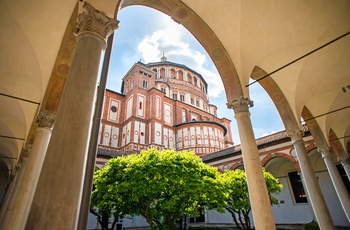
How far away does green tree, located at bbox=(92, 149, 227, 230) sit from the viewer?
649cm

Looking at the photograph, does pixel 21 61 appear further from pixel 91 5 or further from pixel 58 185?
pixel 58 185

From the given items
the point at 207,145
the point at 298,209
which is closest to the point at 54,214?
the point at 298,209

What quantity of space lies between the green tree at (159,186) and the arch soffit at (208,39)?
3115mm

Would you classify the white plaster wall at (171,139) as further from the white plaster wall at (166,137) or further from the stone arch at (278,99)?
the stone arch at (278,99)

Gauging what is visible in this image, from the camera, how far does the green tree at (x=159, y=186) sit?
6.49m

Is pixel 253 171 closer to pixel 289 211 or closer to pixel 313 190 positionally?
pixel 313 190

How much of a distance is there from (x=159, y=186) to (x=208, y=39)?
5009 mm

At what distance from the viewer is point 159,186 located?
20.7 ft

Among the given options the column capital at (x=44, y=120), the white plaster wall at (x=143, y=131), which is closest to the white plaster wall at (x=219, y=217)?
the white plaster wall at (x=143, y=131)

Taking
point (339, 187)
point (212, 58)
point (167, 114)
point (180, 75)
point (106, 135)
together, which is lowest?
point (339, 187)

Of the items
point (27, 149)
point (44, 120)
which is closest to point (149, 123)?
point (27, 149)

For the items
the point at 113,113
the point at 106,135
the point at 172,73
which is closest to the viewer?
the point at 106,135

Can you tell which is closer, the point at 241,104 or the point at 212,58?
the point at 241,104

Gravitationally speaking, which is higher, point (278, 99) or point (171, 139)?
point (171, 139)
